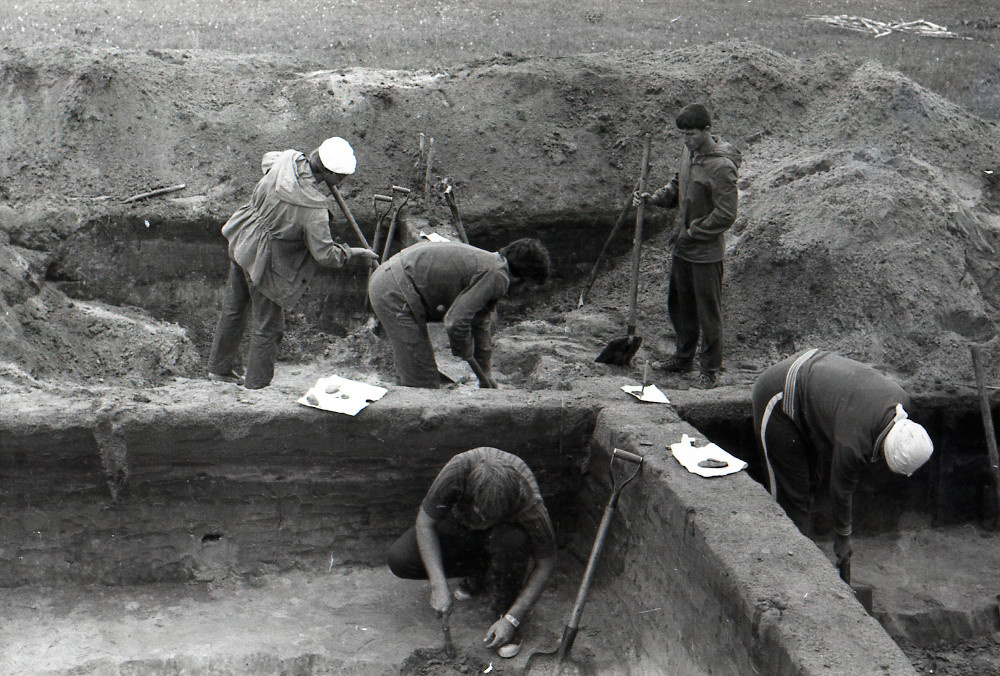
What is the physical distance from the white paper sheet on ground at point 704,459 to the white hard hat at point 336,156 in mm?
2556

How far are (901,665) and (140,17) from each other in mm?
9161

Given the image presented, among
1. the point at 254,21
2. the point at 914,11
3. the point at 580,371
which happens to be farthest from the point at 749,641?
the point at 914,11

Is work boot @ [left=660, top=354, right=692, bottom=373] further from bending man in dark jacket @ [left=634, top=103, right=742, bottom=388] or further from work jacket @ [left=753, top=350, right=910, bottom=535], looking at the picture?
work jacket @ [left=753, top=350, right=910, bottom=535]

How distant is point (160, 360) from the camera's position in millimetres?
6582

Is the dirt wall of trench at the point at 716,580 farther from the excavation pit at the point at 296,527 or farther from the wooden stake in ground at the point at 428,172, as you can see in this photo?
the wooden stake in ground at the point at 428,172

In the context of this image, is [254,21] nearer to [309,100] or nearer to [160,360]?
[309,100]

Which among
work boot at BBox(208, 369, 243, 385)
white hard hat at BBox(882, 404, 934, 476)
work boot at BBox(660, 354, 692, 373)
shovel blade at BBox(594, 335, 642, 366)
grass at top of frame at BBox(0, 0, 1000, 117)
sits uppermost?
grass at top of frame at BBox(0, 0, 1000, 117)

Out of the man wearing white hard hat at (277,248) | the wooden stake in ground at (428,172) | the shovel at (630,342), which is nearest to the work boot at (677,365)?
the shovel at (630,342)

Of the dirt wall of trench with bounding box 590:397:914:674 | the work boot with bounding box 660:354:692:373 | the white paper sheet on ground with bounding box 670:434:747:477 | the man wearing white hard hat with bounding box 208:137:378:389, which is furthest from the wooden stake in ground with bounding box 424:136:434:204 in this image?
the white paper sheet on ground with bounding box 670:434:747:477

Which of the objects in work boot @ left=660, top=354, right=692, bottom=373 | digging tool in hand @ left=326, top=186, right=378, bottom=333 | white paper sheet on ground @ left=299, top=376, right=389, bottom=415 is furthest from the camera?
work boot @ left=660, top=354, right=692, bottom=373

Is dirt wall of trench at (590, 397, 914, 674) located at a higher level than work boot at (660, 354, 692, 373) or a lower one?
higher

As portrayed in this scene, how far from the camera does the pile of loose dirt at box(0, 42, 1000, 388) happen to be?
22.2 feet

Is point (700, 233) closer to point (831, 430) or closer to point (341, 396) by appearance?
point (831, 430)

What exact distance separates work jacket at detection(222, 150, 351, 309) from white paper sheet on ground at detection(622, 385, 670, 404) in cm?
190
